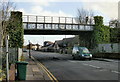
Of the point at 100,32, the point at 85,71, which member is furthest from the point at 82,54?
the point at 85,71

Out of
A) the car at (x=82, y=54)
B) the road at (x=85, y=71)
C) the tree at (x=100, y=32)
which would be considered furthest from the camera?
the tree at (x=100, y=32)

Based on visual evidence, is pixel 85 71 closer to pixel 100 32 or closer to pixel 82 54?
pixel 82 54

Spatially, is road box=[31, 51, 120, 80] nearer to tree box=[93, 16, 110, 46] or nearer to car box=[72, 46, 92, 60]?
car box=[72, 46, 92, 60]

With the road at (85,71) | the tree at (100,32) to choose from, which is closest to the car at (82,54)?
the tree at (100,32)

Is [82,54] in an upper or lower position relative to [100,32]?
lower

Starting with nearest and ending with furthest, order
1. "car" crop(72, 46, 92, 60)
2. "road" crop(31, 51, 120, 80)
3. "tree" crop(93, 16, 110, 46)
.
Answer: "road" crop(31, 51, 120, 80) < "car" crop(72, 46, 92, 60) < "tree" crop(93, 16, 110, 46)

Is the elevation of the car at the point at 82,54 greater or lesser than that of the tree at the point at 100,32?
lesser

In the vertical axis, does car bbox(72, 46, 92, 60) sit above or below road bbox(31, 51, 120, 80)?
above

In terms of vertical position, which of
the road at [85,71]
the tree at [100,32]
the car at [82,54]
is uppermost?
the tree at [100,32]

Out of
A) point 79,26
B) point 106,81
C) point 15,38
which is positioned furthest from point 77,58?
point 106,81

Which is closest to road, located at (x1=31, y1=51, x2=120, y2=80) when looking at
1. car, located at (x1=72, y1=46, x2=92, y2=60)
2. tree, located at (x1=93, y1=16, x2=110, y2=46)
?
car, located at (x1=72, y1=46, x2=92, y2=60)

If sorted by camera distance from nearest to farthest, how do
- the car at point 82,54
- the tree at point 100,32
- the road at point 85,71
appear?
the road at point 85,71
the car at point 82,54
the tree at point 100,32

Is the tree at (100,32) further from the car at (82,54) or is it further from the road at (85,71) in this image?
the road at (85,71)

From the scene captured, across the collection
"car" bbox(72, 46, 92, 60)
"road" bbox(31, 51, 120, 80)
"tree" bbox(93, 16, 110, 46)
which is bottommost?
"road" bbox(31, 51, 120, 80)
